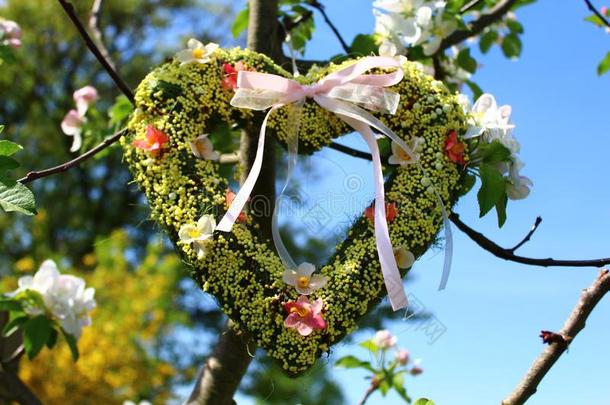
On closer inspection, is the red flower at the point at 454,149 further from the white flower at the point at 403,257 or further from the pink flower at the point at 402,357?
the pink flower at the point at 402,357

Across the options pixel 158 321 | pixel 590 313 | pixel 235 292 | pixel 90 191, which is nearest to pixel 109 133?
pixel 235 292

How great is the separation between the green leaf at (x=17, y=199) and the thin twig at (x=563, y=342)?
89cm

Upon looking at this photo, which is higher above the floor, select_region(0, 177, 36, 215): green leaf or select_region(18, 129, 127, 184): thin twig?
select_region(18, 129, 127, 184): thin twig

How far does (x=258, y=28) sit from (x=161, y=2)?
8.72 m

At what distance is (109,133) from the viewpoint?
2.08 m

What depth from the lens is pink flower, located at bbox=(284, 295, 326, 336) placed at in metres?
1.16

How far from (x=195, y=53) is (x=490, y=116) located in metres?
0.58

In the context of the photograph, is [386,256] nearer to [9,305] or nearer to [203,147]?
[203,147]

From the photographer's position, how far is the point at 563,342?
51.1 inches

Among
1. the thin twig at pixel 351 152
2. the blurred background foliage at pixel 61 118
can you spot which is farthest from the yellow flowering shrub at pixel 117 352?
the thin twig at pixel 351 152

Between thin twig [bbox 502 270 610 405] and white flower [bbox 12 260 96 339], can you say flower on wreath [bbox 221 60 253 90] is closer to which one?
white flower [bbox 12 260 96 339]

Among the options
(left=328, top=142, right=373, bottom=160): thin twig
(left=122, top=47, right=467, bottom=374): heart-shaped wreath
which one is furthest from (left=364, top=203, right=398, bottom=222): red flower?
(left=328, top=142, right=373, bottom=160): thin twig

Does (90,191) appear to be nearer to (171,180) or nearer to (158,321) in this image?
(158,321)

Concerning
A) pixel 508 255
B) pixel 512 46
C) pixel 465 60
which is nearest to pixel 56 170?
pixel 508 255
